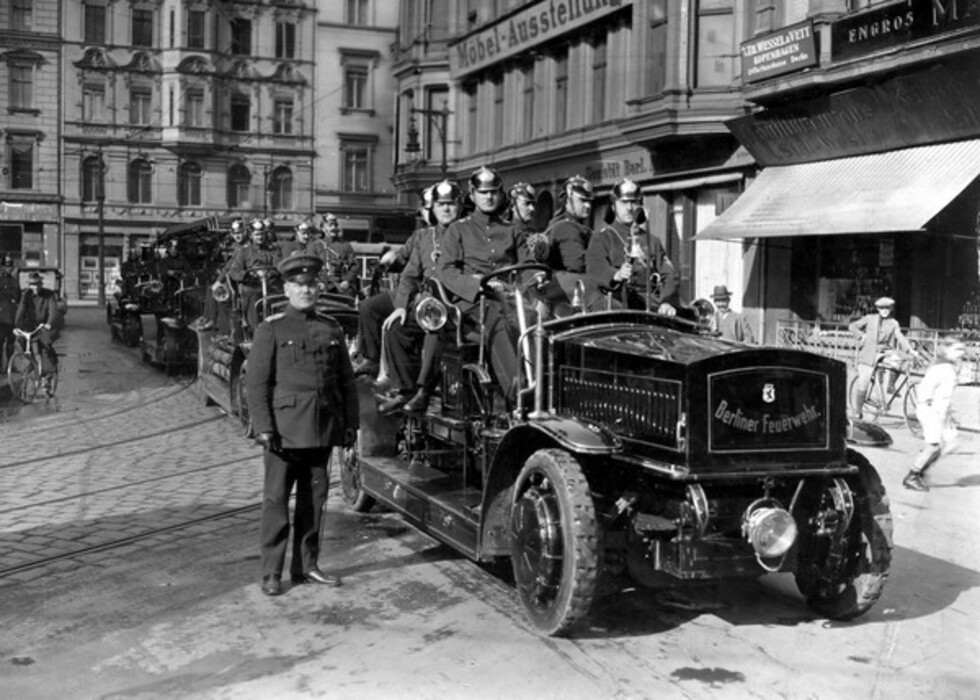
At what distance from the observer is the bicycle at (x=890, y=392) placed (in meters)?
12.5

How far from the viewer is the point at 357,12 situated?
21250 millimetres

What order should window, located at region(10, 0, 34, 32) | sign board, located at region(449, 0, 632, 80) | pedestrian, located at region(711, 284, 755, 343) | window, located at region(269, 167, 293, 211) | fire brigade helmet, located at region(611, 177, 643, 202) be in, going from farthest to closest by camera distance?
window, located at region(10, 0, 34, 32) < sign board, located at region(449, 0, 632, 80) < window, located at region(269, 167, 293, 211) < pedestrian, located at region(711, 284, 755, 343) < fire brigade helmet, located at region(611, 177, 643, 202)

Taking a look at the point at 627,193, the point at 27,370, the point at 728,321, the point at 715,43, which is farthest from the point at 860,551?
the point at 715,43

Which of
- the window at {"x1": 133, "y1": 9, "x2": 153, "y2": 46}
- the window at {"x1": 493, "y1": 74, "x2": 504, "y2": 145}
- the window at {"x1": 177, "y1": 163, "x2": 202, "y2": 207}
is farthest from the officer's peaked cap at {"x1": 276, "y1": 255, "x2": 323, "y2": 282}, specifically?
the window at {"x1": 493, "y1": 74, "x2": 504, "y2": 145}

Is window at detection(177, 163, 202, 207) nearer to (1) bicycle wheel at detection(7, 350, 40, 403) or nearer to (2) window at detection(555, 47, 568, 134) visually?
(2) window at detection(555, 47, 568, 134)

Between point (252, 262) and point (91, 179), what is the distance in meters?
23.0

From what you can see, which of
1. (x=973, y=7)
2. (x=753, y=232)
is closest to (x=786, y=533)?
(x=973, y=7)

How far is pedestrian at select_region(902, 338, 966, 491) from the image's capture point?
29.8 feet

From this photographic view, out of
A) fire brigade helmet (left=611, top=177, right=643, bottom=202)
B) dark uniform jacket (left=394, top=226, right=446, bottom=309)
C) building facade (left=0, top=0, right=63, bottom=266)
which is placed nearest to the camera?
fire brigade helmet (left=611, top=177, right=643, bottom=202)

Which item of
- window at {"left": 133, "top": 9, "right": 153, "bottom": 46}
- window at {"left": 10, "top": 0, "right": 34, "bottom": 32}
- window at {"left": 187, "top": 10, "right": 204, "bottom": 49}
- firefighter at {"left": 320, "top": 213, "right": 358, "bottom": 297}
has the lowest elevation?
firefighter at {"left": 320, "top": 213, "right": 358, "bottom": 297}

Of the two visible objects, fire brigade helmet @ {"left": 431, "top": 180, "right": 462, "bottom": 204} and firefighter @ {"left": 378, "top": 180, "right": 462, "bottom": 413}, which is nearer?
firefighter @ {"left": 378, "top": 180, "right": 462, "bottom": 413}

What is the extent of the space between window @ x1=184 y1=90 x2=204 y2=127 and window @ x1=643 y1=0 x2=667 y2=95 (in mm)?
8630

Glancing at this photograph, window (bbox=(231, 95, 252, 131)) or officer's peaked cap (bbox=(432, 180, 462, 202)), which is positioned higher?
window (bbox=(231, 95, 252, 131))

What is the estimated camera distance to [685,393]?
466 centimetres
